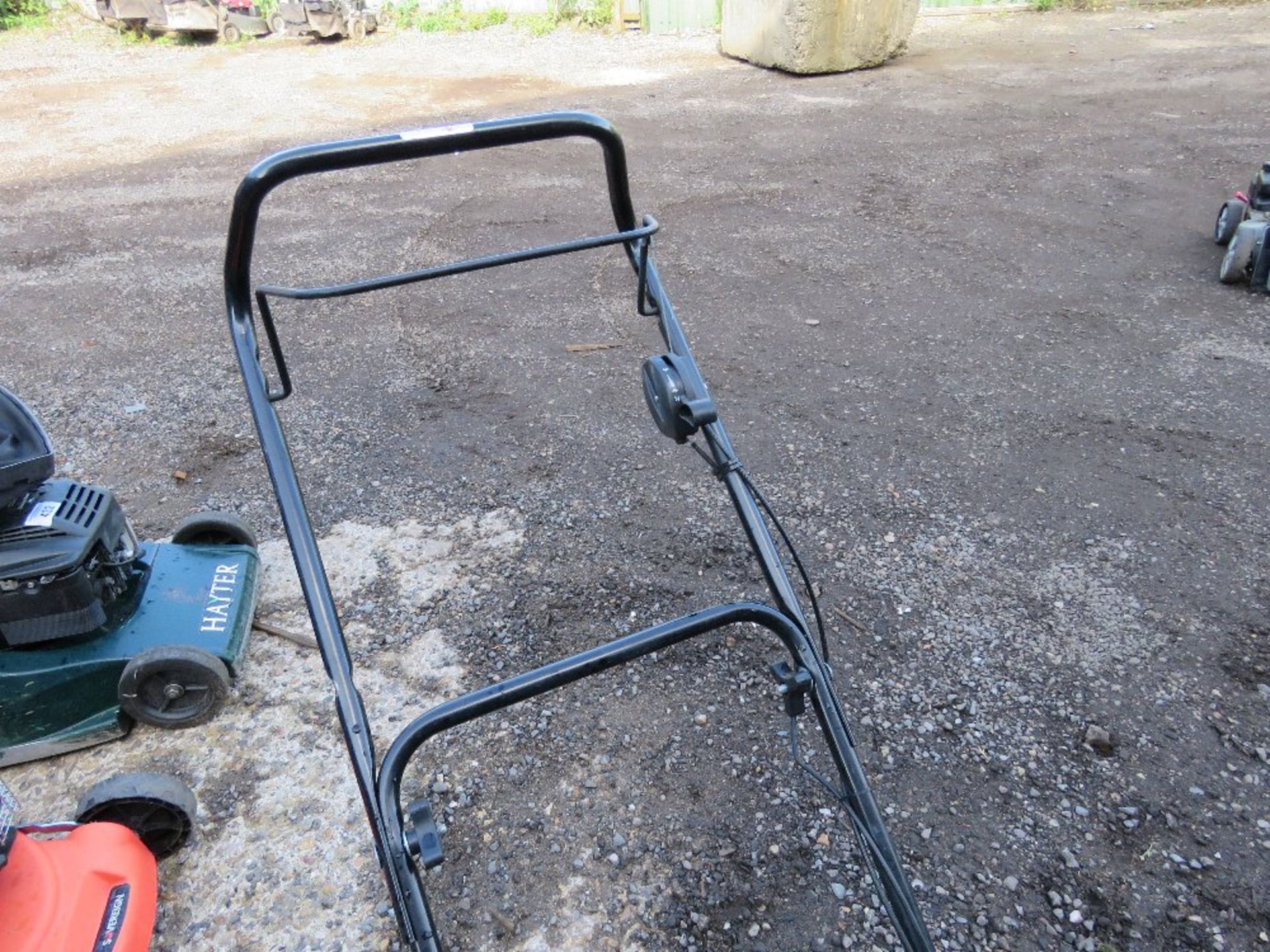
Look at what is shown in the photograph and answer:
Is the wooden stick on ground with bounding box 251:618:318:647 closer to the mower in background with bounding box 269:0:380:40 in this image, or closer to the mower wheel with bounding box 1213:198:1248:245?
the mower wheel with bounding box 1213:198:1248:245

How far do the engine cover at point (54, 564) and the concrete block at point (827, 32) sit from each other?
27.0 feet

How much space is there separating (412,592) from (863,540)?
137cm

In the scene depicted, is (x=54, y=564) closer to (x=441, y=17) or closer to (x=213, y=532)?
(x=213, y=532)

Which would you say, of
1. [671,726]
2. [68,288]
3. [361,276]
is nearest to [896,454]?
[671,726]

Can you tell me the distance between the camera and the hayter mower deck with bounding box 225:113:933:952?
4.45 ft

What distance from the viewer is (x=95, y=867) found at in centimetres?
175

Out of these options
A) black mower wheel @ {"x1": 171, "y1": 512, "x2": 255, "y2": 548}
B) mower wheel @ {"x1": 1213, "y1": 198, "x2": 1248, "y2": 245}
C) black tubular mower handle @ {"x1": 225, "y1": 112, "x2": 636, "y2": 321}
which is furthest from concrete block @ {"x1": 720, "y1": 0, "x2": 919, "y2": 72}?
black tubular mower handle @ {"x1": 225, "y1": 112, "x2": 636, "y2": 321}

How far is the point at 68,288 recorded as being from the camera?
5.08 meters

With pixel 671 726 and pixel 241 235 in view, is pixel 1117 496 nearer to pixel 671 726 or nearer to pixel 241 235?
pixel 671 726

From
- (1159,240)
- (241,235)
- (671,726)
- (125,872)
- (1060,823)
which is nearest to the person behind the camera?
A: (241,235)

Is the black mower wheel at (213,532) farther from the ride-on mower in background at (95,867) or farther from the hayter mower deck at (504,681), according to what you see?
the hayter mower deck at (504,681)

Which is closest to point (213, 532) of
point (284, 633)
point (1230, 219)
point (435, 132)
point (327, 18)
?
point (284, 633)

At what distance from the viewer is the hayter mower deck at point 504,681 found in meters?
1.36

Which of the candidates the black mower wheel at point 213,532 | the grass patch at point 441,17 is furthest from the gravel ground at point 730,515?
the grass patch at point 441,17
